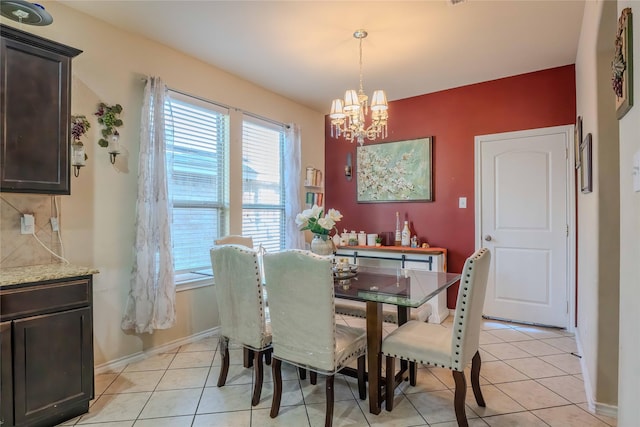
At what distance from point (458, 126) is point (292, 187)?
83.6 inches

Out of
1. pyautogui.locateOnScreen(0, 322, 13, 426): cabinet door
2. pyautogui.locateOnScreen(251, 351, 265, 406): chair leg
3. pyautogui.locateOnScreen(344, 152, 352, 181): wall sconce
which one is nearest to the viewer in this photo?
pyautogui.locateOnScreen(0, 322, 13, 426): cabinet door

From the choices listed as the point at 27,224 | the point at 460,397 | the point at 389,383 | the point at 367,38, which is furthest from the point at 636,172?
the point at 27,224

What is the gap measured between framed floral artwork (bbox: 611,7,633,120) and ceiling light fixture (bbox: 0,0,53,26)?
286 centimetres

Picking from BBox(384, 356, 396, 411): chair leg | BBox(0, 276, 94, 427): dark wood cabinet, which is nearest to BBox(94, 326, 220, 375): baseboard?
BBox(0, 276, 94, 427): dark wood cabinet

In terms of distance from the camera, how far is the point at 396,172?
445 centimetres

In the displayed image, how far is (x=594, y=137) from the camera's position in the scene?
2104 millimetres

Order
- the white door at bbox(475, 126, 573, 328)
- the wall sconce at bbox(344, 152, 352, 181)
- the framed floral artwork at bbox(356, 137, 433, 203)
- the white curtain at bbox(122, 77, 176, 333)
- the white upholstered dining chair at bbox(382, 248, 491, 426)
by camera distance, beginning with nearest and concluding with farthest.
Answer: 1. the white upholstered dining chair at bbox(382, 248, 491, 426)
2. the white curtain at bbox(122, 77, 176, 333)
3. the white door at bbox(475, 126, 573, 328)
4. the framed floral artwork at bbox(356, 137, 433, 203)
5. the wall sconce at bbox(344, 152, 352, 181)

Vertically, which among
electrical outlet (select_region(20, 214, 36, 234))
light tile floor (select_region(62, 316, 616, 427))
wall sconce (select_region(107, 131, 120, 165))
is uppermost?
wall sconce (select_region(107, 131, 120, 165))

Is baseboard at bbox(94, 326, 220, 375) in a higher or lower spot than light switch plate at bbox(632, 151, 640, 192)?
lower

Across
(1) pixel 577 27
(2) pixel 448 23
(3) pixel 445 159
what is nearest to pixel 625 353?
(2) pixel 448 23

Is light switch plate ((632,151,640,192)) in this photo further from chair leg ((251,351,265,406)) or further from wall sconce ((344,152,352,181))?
wall sconce ((344,152,352,181))

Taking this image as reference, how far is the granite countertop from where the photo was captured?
1774 mm

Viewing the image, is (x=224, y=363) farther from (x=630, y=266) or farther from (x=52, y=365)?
(x=630, y=266)

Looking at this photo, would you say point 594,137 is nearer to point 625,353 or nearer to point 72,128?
point 625,353
